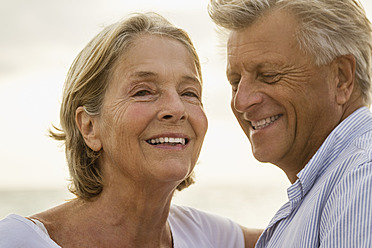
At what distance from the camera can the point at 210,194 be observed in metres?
25.5

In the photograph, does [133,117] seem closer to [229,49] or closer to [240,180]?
[229,49]

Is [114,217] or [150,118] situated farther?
[114,217]

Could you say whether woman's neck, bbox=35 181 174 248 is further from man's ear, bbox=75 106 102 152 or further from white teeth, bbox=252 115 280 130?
white teeth, bbox=252 115 280 130

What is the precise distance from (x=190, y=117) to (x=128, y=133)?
35 cm

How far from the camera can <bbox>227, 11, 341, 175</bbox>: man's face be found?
2.58 metres

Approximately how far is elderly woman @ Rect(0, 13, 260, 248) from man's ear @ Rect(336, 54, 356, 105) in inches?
30.8

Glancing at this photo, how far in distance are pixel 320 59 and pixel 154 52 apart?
0.86m

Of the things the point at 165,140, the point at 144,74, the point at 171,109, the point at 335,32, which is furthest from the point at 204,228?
the point at 335,32

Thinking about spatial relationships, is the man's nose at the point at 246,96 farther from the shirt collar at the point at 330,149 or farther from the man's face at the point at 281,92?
the shirt collar at the point at 330,149

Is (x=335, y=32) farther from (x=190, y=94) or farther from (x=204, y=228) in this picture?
(x=204, y=228)

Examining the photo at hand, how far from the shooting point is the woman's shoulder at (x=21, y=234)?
8.63 ft

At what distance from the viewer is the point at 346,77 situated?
2572 mm

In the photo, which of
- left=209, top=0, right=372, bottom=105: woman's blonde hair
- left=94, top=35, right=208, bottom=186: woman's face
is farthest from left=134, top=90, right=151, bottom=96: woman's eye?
left=209, top=0, right=372, bottom=105: woman's blonde hair

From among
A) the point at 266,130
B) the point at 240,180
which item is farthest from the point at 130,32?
the point at 240,180
